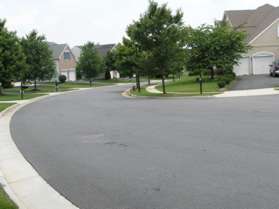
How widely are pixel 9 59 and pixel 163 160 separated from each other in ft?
118

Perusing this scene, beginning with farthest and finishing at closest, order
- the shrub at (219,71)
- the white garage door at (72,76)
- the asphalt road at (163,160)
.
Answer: the white garage door at (72,76) < the shrub at (219,71) < the asphalt road at (163,160)

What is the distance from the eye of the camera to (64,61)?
243 feet

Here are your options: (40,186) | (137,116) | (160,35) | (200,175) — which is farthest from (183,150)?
(160,35)

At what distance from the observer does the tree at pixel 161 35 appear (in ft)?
97.7

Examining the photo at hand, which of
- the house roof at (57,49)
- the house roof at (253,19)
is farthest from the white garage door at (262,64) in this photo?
the house roof at (57,49)

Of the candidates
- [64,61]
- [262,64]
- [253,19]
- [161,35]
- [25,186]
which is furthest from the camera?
[64,61]

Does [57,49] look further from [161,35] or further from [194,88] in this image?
[161,35]

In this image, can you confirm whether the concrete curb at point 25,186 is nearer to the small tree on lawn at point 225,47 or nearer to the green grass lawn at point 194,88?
the green grass lawn at point 194,88

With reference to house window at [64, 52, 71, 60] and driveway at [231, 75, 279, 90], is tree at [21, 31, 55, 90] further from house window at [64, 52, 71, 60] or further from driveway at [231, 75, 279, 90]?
driveway at [231, 75, 279, 90]

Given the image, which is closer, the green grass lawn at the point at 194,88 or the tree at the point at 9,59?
the green grass lawn at the point at 194,88

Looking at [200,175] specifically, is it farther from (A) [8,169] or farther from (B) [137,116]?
(B) [137,116]

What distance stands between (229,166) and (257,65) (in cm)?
3998

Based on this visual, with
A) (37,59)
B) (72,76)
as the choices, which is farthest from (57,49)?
(37,59)

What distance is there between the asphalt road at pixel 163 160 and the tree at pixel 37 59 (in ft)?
119
